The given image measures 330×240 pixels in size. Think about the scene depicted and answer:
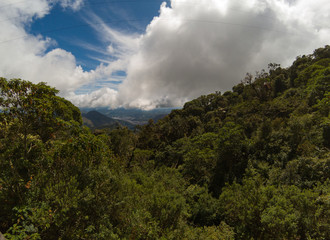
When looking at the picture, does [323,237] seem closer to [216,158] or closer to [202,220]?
[202,220]

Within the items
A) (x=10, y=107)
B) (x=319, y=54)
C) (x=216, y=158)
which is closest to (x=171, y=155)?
(x=216, y=158)

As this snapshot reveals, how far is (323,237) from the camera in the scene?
30.3ft

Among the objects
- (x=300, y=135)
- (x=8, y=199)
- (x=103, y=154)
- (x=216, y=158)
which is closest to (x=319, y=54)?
(x=300, y=135)

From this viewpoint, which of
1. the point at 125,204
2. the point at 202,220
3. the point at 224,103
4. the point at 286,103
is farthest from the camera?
the point at 224,103

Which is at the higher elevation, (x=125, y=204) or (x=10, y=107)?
(x=10, y=107)

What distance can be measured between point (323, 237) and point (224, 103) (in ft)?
194

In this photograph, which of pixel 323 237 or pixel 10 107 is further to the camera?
pixel 323 237

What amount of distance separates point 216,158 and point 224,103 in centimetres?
4449

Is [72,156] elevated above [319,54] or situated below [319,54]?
below

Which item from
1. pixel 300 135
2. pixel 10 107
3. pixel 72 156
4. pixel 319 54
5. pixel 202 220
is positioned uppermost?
pixel 319 54

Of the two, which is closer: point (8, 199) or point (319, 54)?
point (8, 199)

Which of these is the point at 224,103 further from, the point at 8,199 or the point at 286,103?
the point at 8,199

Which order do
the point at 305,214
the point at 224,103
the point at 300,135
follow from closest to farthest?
1. the point at 305,214
2. the point at 300,135
3. the point at 224,103

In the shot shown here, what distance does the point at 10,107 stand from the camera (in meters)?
6.98
